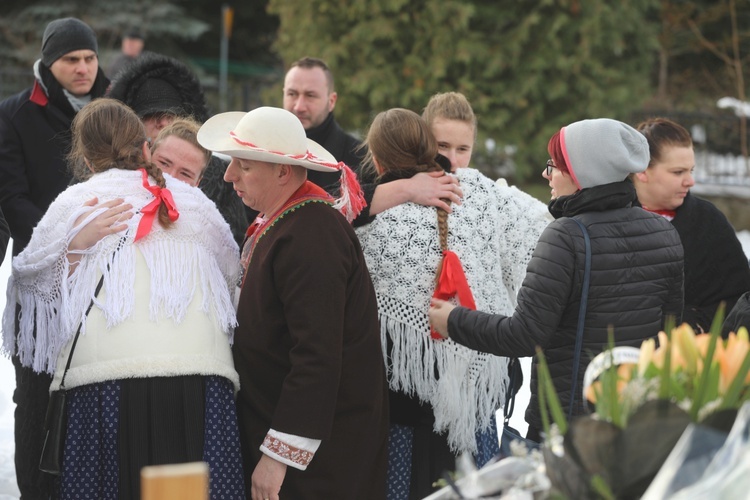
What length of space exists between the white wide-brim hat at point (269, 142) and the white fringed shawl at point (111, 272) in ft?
0.88

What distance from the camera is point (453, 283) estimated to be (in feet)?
10.1

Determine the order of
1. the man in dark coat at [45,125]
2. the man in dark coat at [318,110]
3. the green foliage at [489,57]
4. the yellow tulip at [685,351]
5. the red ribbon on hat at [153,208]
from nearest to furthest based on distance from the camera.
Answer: the yellow tulip at [685,351]
the red ribbon on hat at [153,208]
the man in dark coat at [45,125]
the man in dark coat at [318,110]
the green foliage at [489,57]

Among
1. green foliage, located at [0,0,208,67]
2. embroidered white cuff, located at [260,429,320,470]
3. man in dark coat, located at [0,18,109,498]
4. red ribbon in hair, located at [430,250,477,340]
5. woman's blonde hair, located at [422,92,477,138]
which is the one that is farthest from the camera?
green foliage, located at [0,0,208,67]

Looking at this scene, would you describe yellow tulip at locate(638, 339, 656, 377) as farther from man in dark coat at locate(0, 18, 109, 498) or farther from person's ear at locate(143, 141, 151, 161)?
man in dark coat at locate(0, 18, 109, 498)

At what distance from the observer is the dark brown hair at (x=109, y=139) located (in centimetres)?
284

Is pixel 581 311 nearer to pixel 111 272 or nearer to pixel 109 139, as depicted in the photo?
pixel 111 272

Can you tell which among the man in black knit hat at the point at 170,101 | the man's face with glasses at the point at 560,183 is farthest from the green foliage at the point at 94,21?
the man's face with glasses at the point at 560,183

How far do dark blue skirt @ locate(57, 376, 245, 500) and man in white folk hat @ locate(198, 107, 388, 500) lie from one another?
111 millimetres

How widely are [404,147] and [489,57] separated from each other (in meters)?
8.68

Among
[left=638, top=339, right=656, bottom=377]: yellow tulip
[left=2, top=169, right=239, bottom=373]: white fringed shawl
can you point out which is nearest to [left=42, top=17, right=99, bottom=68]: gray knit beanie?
[left=2, top=169, right=239, bottom=373]: white fringed shawl

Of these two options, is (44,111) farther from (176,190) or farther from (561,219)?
(561,219)

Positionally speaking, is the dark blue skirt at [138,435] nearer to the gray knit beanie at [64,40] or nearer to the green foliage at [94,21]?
the gray knit beanie at [64,40]

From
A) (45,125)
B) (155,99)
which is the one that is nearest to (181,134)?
(155,99)

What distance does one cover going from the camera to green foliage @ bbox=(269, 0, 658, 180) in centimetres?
1145
